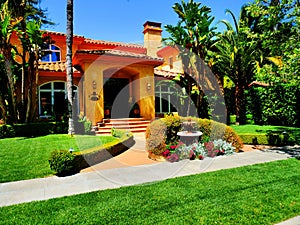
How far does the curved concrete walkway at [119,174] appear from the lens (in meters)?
5.61

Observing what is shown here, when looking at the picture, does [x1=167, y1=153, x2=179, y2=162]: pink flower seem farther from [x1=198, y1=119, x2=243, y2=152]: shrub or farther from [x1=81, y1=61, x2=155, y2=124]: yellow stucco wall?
[x1=81, y1=61, x2=155, y2=124]: yellow stucco wall

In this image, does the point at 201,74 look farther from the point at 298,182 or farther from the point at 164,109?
the point at 298,182

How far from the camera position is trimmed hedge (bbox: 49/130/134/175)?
7.08 meters

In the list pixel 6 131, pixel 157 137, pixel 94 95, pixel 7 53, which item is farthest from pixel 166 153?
pixel 7 53

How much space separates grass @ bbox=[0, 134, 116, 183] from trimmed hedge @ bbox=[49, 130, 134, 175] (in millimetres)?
495

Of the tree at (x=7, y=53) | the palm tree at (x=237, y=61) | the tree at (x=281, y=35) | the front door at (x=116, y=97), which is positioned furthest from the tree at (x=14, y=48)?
the palm tree at (x=237, y=61)

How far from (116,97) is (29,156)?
1158 cm

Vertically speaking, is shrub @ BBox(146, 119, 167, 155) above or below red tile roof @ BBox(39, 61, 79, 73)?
below

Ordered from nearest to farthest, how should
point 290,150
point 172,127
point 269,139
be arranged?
point 172,127, point 290,150, point 269,139

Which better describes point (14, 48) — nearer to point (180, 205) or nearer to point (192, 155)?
point (192, 155)

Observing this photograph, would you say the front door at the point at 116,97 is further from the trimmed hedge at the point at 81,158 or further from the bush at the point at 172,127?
the bush at the point at 172,127

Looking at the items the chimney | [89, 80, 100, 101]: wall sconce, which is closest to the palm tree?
the chimney

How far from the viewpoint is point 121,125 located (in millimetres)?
15750

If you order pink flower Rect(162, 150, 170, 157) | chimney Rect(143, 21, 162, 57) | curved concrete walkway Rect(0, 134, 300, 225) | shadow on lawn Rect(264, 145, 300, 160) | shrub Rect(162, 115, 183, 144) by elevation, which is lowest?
curved concrete walkway Rect(0, 134, 300, 225)
